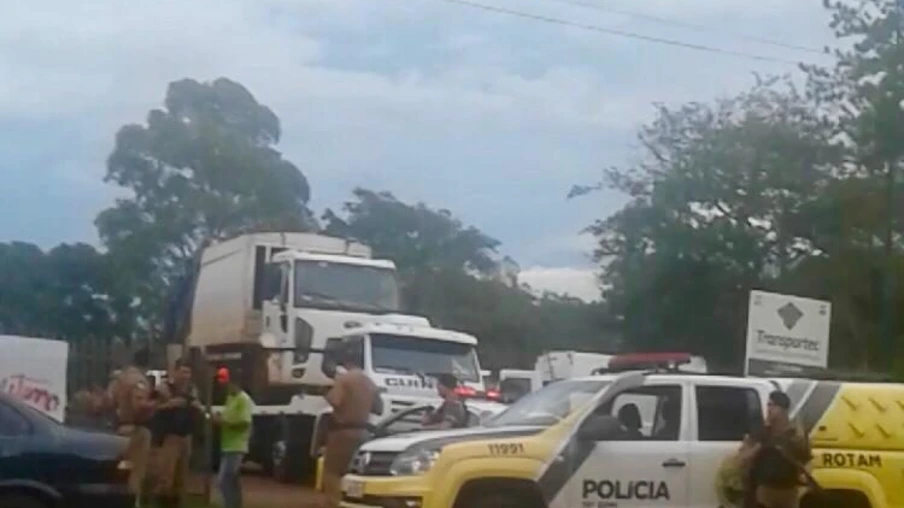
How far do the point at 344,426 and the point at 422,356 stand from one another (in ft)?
24.8

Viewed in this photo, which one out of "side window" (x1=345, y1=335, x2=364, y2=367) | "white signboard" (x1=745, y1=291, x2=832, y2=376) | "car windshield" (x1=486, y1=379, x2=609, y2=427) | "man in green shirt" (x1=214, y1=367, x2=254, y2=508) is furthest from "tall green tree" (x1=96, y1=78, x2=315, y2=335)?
"car windshield" (x1=486, y1=379, x2=609, y2=427)

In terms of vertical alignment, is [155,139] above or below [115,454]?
above

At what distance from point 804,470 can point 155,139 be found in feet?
135

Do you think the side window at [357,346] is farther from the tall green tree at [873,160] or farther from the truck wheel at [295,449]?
the tall green tree at [873,160]

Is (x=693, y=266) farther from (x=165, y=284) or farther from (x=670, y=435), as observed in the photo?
(x=670, y=435)

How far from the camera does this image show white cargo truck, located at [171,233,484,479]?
896 inches

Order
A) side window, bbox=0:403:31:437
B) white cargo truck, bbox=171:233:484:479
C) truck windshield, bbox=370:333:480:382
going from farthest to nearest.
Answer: white cargo truck, bbox=171:233:484:479, truck windshield, bbox=370:333:480:382, side window, bbox=0:403:31:437

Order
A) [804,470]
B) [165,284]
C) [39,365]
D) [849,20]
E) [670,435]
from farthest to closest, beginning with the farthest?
[165,284], [849,20], [39,365], [670,435], [804,470]

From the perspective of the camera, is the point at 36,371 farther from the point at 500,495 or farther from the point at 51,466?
the point at 500,495

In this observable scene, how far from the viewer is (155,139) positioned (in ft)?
170

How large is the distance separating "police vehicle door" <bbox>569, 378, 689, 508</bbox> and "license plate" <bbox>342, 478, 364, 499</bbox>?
1.71 metres

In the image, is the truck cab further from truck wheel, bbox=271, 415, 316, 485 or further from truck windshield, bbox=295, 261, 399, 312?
truck windshield, bbox=295, 261, 399, 312

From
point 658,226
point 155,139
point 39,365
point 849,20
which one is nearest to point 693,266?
point 658,226

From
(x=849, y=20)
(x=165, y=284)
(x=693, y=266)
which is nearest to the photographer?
(x=849, y=20)
